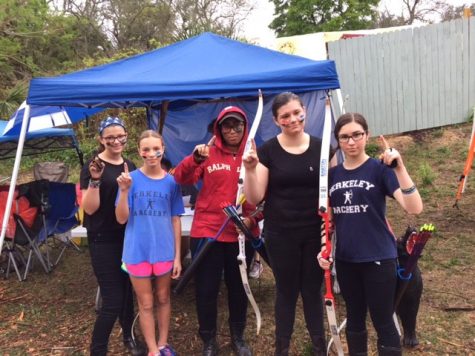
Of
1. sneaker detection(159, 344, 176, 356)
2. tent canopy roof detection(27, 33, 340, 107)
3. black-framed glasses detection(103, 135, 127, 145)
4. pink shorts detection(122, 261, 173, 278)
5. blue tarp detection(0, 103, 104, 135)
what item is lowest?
sneaker detection(159, 344, 176, 356)

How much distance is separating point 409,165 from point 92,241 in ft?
20.6

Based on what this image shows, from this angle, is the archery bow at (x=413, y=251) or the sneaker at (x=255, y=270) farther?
the sneaker at (x=255, y=270)

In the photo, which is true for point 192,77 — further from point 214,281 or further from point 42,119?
point 42,119

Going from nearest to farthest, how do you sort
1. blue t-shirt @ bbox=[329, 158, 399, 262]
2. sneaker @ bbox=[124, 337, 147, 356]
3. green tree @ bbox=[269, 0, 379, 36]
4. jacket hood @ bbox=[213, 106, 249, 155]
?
blue t-shirt @ bbox=[329, 158, 399, 262] < jacket hood @ bbox=[213, 106, 249, 155] < sneaker @ bbox=[124, 337, 147, 356] < green tree @ bbox=[269, 0, 379, 36]

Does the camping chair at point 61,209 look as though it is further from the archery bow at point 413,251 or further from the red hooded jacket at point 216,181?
the archery bow at point 413,251

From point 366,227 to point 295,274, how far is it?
54 cm

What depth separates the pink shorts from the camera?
2.59 meters

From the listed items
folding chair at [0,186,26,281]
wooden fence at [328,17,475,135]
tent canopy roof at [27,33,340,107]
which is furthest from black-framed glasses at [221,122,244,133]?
wooden fence at [328,17,475,135]

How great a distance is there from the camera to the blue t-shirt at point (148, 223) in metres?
2.59

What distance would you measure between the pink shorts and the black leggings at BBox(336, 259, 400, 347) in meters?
1.05

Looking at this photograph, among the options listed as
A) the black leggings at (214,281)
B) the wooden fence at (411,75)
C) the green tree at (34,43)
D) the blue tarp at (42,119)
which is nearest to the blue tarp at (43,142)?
the blue tarp at (42,119)

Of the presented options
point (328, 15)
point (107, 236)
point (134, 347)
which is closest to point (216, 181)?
point (107, 236)

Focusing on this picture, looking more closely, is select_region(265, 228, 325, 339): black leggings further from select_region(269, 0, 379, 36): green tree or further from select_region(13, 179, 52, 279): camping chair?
select_region(269, 0, 379, 36): green tree

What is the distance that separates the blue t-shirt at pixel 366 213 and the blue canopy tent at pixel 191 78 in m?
1.41
